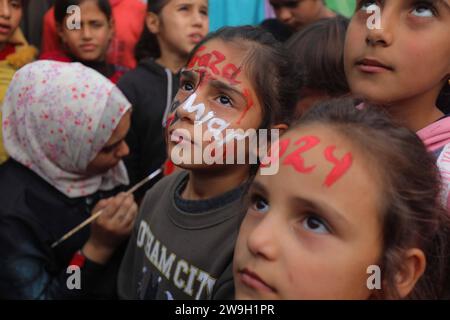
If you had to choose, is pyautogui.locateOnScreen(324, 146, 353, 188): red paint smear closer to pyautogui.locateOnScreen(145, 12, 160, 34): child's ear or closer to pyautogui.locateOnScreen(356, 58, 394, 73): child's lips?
pyautogui.locateOnScreen(356, 58, 394, 73): child's lips

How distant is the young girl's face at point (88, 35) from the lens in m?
3.01

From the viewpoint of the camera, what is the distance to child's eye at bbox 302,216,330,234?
3.51 ft

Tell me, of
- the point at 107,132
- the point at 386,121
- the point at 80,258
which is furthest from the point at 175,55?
the point at 386,121

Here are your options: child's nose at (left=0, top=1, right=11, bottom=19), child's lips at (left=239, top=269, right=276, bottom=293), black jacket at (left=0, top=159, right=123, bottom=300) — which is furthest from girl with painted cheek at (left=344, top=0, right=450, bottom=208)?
child's nose at (left=0, top=1, right=11, bottom=19)

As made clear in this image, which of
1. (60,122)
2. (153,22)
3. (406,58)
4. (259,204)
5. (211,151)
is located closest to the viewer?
(259,204)

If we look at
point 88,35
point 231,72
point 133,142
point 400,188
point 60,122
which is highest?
point 231,72

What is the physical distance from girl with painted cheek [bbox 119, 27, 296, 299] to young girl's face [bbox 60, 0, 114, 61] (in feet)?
5.06

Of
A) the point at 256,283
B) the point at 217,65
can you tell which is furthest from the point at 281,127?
the point at 256,283

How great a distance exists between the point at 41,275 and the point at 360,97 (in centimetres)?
117

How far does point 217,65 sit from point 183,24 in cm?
142

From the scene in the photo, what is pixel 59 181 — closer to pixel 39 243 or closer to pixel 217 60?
pixel 39 243

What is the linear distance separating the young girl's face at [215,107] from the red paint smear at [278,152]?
0.27 m

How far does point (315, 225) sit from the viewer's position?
107 centimetres

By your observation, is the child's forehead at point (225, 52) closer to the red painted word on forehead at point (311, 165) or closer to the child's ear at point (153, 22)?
the red painted word on forehead at point (311, 165)
